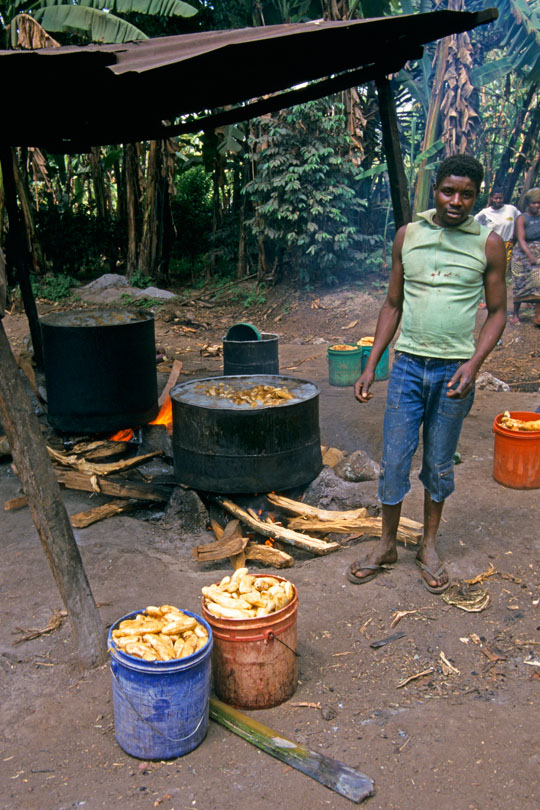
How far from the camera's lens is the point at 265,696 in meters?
2.98

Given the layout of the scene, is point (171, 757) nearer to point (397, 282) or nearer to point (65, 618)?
point (65, 618)

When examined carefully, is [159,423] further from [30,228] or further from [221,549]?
[30,228]

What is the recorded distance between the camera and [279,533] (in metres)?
4.81

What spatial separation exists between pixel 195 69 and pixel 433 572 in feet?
11.4

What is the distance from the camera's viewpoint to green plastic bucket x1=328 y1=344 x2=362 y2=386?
29.5 ft

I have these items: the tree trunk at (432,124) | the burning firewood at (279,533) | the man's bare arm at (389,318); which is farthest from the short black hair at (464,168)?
the tree trunk at (432,124)

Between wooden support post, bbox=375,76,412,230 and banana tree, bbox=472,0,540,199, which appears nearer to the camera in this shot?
wooden support post, bbox=375,76,412,230

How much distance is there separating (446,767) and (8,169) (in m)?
6.60

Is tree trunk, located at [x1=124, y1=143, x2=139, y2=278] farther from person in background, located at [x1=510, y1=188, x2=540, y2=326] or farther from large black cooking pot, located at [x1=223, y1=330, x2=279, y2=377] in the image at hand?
large black cooking pot, located at [x1=223, y1=330, x2=279, y2=377]

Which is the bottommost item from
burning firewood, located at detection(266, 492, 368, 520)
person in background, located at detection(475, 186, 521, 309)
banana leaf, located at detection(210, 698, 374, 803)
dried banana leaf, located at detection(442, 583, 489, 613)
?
burning firewood, located at detection(266, 492, 368, 520)

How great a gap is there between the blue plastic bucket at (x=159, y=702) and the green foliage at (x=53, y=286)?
14.5m

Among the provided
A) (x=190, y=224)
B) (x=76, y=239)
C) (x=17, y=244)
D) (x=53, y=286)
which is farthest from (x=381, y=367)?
(x=190, y=224)

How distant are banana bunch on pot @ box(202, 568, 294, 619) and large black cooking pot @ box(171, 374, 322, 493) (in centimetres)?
177

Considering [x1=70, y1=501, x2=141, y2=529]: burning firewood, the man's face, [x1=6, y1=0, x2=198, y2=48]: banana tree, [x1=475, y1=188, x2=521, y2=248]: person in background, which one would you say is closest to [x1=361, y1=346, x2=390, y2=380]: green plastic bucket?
[x1=475, y1=188, x2=521, y2=248]: person in background
